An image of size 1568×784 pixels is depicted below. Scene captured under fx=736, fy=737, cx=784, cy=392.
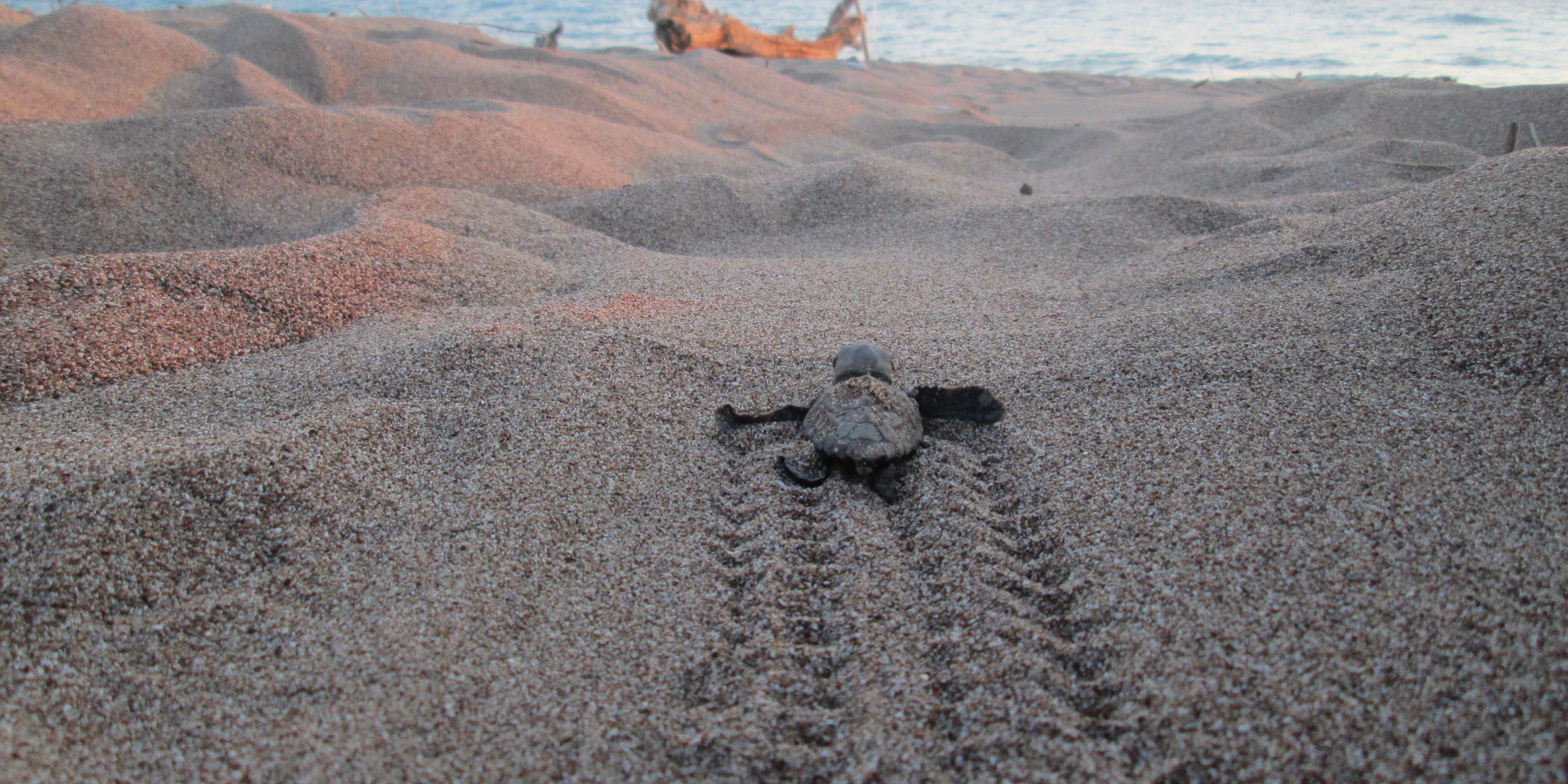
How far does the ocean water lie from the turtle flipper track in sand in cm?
1029

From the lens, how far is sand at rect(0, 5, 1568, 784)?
4.33 feet

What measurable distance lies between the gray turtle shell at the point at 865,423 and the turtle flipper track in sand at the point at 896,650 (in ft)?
0.40

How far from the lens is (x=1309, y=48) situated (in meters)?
12.6

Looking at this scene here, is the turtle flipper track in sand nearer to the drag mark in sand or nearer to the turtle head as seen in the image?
the drag mark in sand

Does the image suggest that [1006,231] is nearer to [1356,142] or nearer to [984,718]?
[1356,142]

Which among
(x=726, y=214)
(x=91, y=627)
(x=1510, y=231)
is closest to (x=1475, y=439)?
(x=1510, y=231)

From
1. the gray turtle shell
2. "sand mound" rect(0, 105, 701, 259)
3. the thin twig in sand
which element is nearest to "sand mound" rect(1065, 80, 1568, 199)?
the thin twig in sand

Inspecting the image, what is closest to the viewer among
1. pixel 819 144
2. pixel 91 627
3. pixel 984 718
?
pixel 984 718

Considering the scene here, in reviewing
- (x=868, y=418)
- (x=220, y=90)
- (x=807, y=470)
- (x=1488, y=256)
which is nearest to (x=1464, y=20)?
(x=1488, y=256)

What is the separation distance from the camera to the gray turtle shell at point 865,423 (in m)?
1.95

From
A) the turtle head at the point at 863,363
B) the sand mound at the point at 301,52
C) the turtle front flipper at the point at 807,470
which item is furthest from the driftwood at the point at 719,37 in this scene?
the turtle front flipper at the point at 807,470

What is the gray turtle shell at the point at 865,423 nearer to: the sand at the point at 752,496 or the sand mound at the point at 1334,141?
the sand at the point at 752,496

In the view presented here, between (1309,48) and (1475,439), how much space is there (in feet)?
47.0

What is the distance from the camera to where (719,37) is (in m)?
10.8
